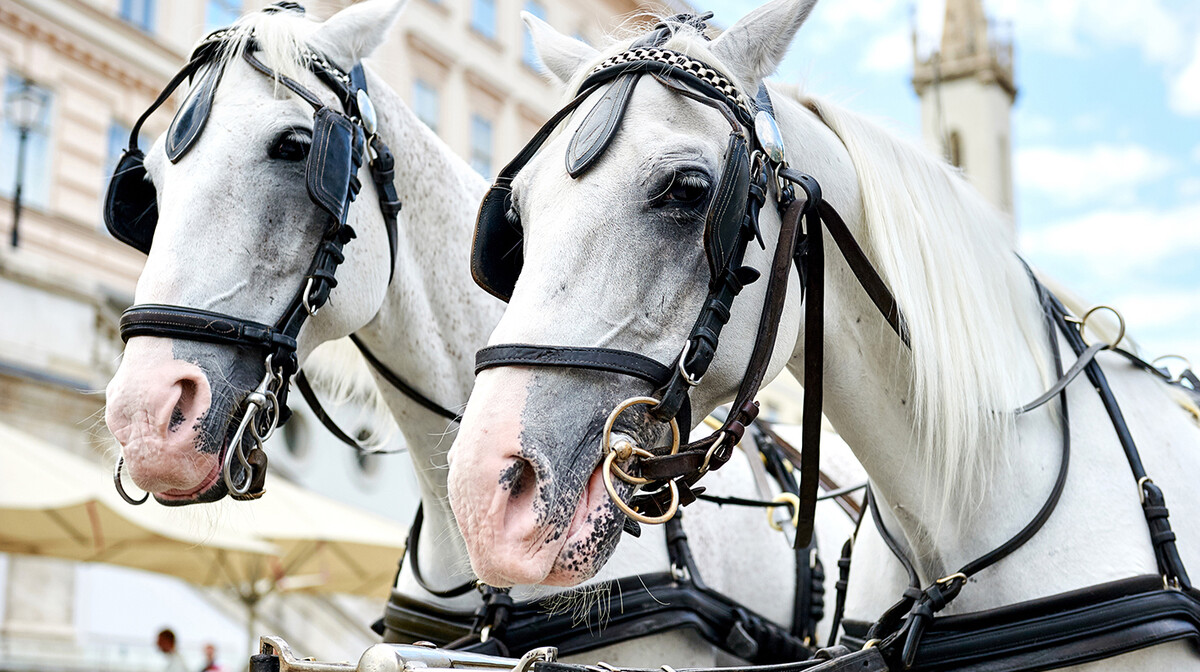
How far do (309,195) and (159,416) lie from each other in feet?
2.13

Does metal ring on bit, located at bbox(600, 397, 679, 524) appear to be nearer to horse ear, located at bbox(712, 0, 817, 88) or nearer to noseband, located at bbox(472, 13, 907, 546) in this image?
noseband, located at bbox(472, 13, 907, 546)

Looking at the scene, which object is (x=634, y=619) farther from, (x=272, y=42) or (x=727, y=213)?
(x=272, y=42)

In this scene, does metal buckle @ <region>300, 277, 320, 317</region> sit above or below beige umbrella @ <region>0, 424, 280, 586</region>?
above

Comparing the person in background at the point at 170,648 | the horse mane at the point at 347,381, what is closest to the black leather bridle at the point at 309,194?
the horse mane at the point at 347,381

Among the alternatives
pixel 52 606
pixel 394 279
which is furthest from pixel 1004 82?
pixel 394 279

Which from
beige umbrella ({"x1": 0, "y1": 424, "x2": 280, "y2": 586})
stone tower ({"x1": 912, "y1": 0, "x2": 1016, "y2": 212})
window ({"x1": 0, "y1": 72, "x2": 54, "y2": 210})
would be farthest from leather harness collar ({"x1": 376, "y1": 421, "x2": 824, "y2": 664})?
stone tower ({"x1": 912, "y1": 0, "x2": 1016, "y2": 212})

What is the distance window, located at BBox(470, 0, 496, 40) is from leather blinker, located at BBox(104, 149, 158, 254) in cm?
1851

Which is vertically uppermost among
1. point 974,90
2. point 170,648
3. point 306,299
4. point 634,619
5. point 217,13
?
Result: point 974,90

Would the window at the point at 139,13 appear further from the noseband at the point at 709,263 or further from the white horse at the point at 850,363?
the noseband at the point at 709,263

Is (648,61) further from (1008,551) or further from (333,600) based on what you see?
(333,600)

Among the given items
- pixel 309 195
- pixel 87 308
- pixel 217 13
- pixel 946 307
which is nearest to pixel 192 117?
pixel 309 195

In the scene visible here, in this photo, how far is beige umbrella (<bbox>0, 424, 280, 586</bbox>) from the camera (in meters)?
6.75

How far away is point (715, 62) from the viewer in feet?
6.96

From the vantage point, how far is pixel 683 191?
6.22 ft
